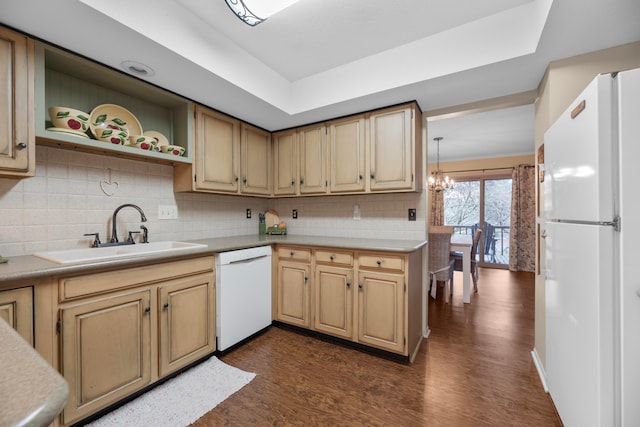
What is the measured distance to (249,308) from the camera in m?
2.35

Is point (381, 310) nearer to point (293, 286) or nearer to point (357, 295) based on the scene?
point (357, 295)

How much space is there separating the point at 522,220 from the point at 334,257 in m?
4.82

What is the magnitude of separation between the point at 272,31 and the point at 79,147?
1.47 meters

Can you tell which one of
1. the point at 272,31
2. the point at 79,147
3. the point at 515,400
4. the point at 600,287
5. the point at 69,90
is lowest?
the point at 515,400

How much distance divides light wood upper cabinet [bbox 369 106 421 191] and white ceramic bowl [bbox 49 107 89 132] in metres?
2.09

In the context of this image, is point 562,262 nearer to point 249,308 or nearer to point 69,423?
point 249,308

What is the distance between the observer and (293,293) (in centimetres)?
256

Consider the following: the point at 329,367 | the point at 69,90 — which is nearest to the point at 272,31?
the point at 69,90

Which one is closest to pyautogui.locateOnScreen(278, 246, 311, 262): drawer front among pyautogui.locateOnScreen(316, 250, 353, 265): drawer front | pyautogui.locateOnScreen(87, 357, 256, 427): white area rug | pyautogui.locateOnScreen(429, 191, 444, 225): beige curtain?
pyautogui.locateOnScreen(316, 250, 353, 265): drawer front

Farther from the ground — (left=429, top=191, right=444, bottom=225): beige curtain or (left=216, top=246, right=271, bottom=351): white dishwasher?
(left=429, top=191, right=444, bottom=225): beige curtain

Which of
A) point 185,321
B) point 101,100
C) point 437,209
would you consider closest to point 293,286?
point 185,321

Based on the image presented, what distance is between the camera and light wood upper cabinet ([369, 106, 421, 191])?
2297 mm

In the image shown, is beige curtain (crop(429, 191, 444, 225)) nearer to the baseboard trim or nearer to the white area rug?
the baseboard trim

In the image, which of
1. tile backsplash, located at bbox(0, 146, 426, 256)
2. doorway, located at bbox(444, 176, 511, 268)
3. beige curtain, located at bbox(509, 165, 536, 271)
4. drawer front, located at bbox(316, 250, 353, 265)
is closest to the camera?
tile backsplash, located at bbox(0, 146, 426, 256)
